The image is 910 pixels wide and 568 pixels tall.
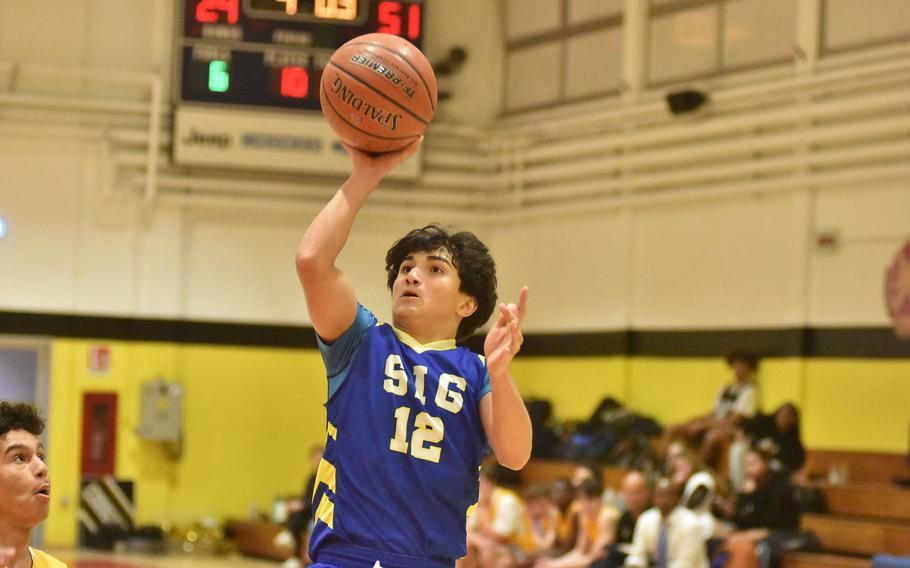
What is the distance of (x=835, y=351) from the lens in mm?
13109

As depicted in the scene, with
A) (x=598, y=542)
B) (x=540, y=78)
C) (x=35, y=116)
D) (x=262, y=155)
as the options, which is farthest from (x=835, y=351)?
(x=35, y=116)

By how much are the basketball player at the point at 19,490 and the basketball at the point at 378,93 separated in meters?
1.21

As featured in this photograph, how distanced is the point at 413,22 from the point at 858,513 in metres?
6.43

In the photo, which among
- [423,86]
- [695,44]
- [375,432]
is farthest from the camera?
[695,44]

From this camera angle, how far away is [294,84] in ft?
48.7

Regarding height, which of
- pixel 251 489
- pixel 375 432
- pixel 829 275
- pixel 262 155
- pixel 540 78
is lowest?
pixel 251 489

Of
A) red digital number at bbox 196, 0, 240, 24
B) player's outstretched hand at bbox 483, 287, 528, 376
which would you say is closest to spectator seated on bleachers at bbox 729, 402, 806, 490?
red digital number at bbox 196, 0, 240, 24

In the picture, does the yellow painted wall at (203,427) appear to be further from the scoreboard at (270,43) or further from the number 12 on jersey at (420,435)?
the number 12 on jersey at (420,435)

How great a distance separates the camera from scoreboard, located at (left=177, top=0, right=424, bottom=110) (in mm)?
14359

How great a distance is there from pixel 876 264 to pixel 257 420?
7.48 metres

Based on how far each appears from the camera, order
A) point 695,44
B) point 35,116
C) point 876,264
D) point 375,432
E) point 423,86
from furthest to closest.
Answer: point 35,116 → point 695,44 → point 876,264 → point 423,86 → point 375,432

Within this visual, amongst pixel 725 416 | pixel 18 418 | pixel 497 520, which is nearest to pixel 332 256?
pixel 18 418

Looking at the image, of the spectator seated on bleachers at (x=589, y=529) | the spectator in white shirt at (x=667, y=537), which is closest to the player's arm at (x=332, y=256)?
the spectator in white shirt at (x=667, y=537)

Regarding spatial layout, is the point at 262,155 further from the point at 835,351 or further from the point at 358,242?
the point at 835,351
